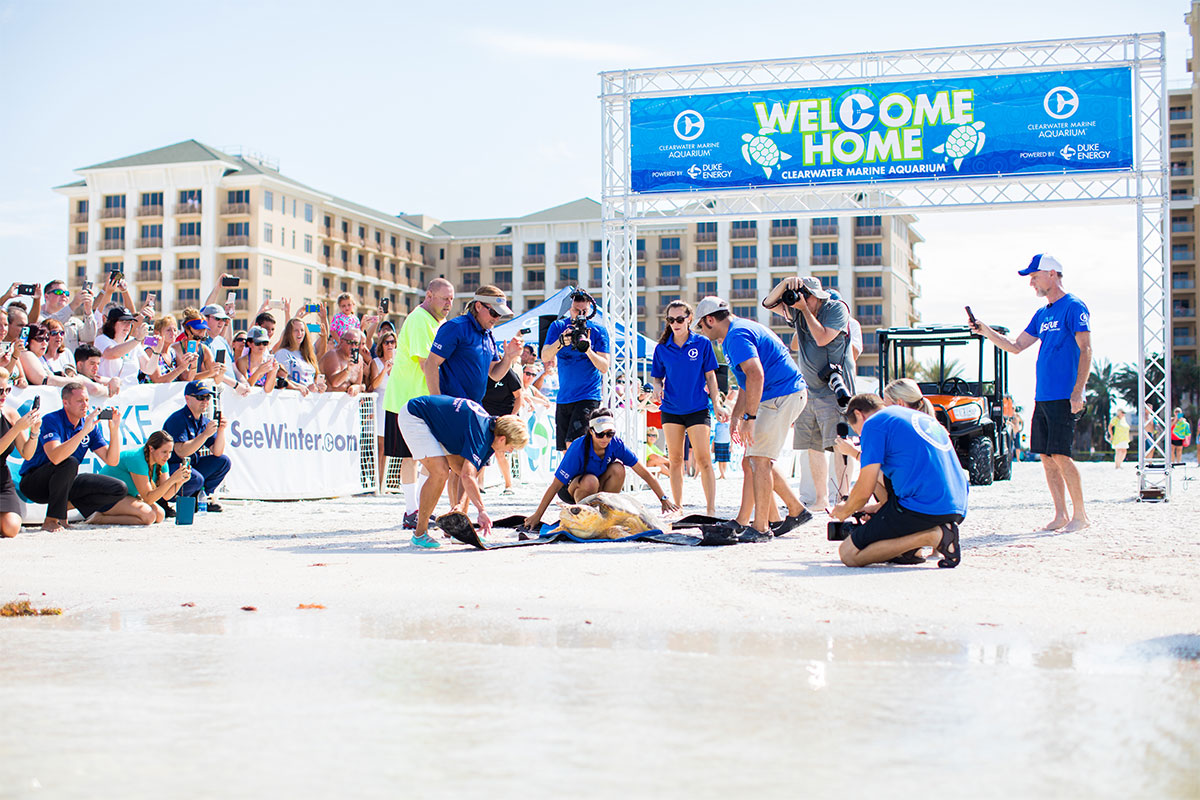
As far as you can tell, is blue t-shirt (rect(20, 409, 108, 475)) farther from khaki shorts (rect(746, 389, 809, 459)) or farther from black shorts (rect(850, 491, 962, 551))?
black shorts (rect(850, 491, 962, 551))

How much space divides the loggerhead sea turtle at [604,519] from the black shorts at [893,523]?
80.2 inches

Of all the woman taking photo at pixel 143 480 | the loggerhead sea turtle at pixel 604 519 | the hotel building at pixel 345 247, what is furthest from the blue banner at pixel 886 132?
the hotel building at pixel 345 247

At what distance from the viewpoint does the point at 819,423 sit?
979cm

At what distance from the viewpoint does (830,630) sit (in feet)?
14.5

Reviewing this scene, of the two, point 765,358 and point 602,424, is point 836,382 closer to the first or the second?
point 765,358

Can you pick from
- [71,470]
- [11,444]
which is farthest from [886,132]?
[11,444]

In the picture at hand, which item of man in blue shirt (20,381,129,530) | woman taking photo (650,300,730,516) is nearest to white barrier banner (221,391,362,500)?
man in blue shirt (20,381,129,530)

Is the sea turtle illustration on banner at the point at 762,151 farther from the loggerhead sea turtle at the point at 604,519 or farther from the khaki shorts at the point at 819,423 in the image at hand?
the loggerhead sea turtle at the point at 604,519

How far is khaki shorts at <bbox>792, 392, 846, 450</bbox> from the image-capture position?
9.66 meters

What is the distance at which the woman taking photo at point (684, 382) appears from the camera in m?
9.71

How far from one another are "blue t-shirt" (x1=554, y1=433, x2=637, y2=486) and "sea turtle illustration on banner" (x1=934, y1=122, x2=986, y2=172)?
780cm

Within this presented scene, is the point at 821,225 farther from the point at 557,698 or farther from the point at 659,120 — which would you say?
the point at 557,698

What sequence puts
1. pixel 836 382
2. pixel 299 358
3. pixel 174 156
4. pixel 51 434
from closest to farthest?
pixel 51 434
pixel 836 382
pixel 299 358
pixel 174 156

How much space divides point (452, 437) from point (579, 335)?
2.86 meters
